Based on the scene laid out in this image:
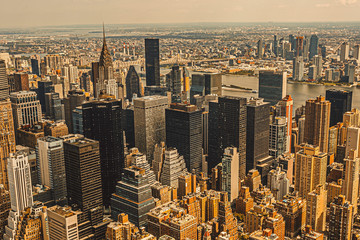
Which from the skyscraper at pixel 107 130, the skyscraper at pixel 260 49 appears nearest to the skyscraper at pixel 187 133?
the skyscraper at pixel 107 130

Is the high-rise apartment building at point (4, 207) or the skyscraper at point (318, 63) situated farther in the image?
the skyscraper at point (318, 63)

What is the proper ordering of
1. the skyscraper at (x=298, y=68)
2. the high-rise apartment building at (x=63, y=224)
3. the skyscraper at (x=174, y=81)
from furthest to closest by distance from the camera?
1. the skyscraper at (x=298, y=68)
2. the skyscraper at (x=174, y=81)
3. the high-rise apartment building at (x=63, y=224)

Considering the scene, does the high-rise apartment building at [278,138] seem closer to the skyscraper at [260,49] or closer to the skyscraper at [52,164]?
the skyscraper at [260,49]

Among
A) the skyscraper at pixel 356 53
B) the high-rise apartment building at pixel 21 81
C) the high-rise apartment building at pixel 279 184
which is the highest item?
the skyscraper at pixel 356 53

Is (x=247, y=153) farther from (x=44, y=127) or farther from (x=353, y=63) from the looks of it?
(x=353, y=63)

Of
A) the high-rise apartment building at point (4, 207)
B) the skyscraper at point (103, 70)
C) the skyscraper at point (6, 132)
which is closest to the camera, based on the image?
the high-rise apartment building at point (4, 207)

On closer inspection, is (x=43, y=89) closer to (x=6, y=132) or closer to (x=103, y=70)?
(x=103, y=70)

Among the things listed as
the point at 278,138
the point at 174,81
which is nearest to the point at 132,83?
the point at 174,81

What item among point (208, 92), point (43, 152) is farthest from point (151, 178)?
point (208, 92)
